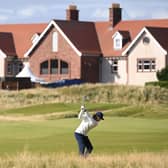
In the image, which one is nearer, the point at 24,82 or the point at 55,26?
the point at 24,82

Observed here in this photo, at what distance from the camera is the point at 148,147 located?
28.9 metres

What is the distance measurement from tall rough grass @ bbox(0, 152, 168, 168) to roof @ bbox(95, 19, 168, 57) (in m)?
51.3

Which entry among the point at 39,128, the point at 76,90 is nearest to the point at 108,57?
the point at 76,90

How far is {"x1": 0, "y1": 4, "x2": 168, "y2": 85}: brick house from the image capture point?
237 ft

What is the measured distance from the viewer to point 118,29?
78.0 metres

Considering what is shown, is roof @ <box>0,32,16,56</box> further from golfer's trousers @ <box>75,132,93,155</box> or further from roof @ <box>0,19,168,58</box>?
golfer's trousers @ <box>75,132,93,155</box>

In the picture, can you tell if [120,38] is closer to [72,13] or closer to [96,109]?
[72,13]

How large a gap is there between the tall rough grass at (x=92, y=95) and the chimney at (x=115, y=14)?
1718cm

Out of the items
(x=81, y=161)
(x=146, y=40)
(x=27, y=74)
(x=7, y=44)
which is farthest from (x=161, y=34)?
(x=81, y=161)

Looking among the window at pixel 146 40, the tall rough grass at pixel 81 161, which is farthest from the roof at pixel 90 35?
the tall rough grass at pixel 81 161

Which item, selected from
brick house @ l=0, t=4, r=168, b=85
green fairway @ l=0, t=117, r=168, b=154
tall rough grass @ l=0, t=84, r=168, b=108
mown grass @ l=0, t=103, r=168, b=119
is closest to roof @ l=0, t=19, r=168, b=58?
brick house @ l=0, t=4, r=168, b=85

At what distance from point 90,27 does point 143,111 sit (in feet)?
A: 97.1

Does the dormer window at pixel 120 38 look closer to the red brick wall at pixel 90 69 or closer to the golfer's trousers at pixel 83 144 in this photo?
the red brick wall at pixel 90 69

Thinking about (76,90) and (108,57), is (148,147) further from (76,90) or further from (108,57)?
(108,57)
